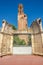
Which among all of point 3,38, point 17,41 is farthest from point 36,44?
point 17,41

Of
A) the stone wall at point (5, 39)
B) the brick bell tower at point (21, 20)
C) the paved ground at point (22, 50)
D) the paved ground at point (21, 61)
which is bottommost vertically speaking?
the paved ground at point (21, 61)

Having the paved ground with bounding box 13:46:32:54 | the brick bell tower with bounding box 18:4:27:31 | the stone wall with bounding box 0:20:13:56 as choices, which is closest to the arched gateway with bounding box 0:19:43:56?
the stone wall with bounding box 0:20:13:56

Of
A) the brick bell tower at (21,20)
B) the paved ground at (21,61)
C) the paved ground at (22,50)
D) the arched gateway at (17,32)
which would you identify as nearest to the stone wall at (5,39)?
the arched gateway at (17,32)

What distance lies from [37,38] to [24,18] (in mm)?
15366

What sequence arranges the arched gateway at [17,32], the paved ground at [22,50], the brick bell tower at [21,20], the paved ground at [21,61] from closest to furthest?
the paved ground at [21,61] < the arched gateway at [17,32] < the paved ground at [22,50] < the brick bell tower at [21,20]

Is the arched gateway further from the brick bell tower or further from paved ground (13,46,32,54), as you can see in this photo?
the brick bell tower

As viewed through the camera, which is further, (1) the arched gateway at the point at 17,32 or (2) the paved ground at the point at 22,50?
(2) the paved ground at the point at 22,50

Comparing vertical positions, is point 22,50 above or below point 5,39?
below

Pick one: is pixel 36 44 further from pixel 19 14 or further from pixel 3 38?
pixel 19 14

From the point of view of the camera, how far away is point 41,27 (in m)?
12.5

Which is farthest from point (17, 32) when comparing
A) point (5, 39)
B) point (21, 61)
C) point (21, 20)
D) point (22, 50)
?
point (21, 20)

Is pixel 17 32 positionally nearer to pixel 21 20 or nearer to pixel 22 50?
pixel 22 50

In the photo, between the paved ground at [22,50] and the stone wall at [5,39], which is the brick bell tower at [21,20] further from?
the stone wall at [5,39]

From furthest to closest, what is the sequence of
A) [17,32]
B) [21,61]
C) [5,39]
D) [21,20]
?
[21,20]
[17,32]
[5,39]
[21,61]
